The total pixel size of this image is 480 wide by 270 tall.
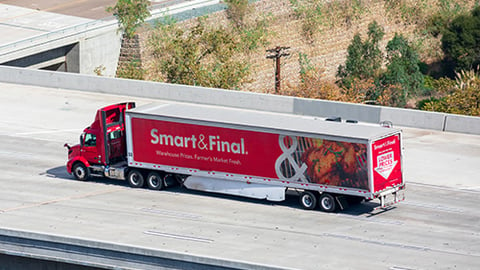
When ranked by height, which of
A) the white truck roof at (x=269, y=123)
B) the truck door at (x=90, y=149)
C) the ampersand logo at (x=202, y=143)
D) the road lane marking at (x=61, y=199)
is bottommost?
the road lane marking at (x=61, y=199)

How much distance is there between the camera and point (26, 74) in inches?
1964

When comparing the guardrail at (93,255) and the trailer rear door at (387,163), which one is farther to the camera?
the trailer rear door at (387,163)

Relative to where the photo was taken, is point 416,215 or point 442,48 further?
point 442,48

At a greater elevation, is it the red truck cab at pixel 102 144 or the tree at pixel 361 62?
the tree at pixel 361 62

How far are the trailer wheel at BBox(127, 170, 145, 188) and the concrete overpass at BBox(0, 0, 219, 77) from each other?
24.6 metres

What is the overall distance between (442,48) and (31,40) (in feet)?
109

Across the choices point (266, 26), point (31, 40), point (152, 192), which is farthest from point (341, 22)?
point (152, 192)

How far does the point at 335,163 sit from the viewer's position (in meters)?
29.1

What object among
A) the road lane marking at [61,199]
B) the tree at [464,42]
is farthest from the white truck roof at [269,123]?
the tree at [464,42]

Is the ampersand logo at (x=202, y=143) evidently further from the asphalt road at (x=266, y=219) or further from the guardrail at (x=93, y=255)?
the guardrail at (x=93, y=255)

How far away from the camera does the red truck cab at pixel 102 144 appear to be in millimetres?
32906

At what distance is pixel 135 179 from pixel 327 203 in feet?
24.1

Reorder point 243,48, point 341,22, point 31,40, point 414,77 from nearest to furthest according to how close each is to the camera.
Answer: point 31,40
point 414,77
point 243,48
point 341,22

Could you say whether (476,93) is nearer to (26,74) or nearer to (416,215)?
(416,215)
